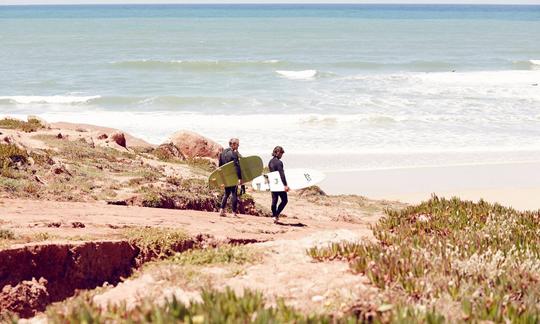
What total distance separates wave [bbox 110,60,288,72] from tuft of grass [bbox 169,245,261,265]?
4813cm

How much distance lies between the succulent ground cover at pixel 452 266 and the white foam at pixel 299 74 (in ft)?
143

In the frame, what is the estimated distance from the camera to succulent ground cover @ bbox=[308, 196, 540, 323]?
5.43 m

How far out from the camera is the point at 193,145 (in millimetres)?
21328

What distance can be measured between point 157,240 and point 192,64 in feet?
163

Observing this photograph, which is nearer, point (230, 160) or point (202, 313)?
point (202, 313)

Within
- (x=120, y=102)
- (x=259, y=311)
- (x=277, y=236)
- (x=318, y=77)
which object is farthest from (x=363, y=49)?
(x=259, y=311)

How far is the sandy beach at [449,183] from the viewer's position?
68.6 ft

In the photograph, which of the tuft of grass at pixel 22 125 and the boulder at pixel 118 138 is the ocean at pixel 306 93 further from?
the tuft of grass at pixel 22 125

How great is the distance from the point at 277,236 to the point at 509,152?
20.3 metres

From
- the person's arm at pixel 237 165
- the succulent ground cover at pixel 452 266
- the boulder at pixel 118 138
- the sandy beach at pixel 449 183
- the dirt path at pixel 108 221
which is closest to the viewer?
the succulent ground cover at pixel 452 266

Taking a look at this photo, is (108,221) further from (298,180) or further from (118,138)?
(118,138)

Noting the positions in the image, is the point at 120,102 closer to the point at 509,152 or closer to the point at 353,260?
the point at 509,152

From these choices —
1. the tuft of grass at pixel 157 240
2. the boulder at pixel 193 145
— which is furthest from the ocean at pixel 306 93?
the tuft of grass at pixel 157 240

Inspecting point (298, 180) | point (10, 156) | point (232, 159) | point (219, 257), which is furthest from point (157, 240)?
point (10, 156)
